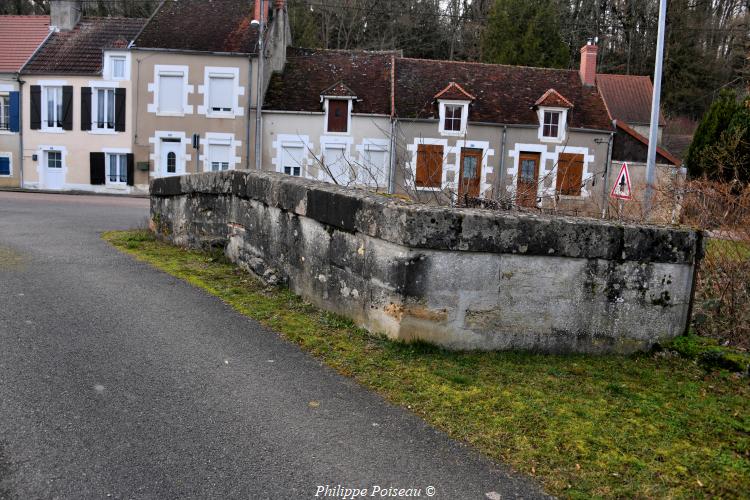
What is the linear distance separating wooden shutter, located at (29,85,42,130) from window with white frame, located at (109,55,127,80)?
3742 millimetres

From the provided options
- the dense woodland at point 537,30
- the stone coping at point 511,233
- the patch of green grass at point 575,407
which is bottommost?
the patch of green grass at point 575,407

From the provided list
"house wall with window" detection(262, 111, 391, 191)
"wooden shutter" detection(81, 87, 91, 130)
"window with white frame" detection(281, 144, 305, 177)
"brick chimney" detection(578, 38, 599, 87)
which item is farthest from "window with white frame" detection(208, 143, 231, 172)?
"brick chimney" detection(578, 38, 599, 87)

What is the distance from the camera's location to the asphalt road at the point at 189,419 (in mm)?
3168

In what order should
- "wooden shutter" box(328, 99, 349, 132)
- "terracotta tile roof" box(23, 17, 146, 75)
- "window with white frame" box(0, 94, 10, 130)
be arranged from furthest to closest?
"window with white frame" box(0, 94, 10, 130) < "terracotta tile roof" box(23, 17, 146, 75) < "wooden shutter" box(328, 99, 349, 132)

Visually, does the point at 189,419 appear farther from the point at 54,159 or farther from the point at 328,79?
the point at 54,159

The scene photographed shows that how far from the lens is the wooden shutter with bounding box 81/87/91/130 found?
31172 mm

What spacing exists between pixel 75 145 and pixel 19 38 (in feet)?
21.5

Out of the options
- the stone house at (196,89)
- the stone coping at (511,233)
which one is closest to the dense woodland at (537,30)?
the stone house at (196,89)

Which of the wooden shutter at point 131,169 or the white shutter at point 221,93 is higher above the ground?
the white shutter at point 221,93

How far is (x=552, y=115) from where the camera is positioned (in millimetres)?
29922

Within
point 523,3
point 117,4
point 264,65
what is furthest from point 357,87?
point 117,4

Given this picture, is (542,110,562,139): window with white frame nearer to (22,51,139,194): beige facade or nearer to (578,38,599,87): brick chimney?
(578,38,599,87): brick chimney

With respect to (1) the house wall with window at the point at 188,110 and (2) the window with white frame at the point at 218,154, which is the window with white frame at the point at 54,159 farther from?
(2) the window with white frame at the point at 218,154

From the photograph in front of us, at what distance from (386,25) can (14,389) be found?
1672 inches
